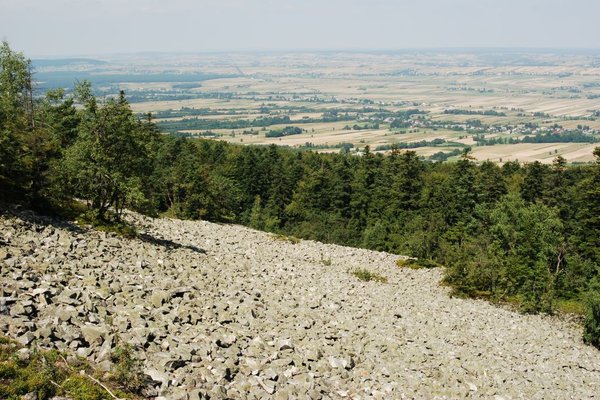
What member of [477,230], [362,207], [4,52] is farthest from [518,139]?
[4,52]

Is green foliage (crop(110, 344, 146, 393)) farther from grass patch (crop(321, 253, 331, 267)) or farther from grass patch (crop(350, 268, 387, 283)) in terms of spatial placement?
grass patch (crop(321, 253, 331, 267))

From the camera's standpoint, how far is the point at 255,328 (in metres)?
22.8

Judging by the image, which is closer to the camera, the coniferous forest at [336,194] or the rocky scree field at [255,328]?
the rocky scree field at [255,328]

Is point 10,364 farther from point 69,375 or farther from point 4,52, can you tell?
point 4,52

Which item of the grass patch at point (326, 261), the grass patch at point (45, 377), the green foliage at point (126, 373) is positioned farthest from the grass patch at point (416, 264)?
the grass patch at point (45, 377)

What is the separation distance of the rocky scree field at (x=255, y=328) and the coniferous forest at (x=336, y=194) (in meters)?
3.91

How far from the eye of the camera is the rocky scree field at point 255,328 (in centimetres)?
1728

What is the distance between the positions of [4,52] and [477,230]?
65989 mm

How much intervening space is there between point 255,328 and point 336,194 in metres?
70.8

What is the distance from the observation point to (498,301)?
44.5 metres

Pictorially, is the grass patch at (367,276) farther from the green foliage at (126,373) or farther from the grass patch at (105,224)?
the green foliage at (126,373)

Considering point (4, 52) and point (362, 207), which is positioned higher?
point (4, 52)

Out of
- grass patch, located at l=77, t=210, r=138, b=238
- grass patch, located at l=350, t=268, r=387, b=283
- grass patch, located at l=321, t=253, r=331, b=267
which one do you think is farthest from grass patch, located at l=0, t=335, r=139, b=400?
Answer: grass patch, located at l=321, t=253, r=331, b=267

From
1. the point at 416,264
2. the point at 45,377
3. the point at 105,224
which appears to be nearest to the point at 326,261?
the point at 416,264
